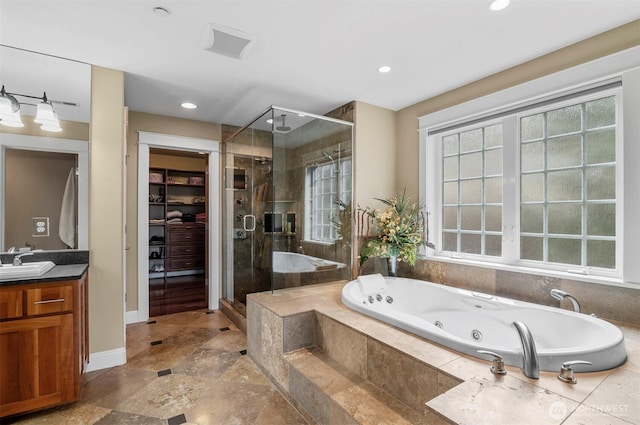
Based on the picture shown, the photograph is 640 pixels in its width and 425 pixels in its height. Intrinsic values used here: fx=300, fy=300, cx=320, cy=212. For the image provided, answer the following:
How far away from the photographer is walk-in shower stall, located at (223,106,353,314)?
316cm

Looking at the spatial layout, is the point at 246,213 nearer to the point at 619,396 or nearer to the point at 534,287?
the point at 534,287

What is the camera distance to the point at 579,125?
2.26m

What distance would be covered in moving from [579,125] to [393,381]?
230 cm

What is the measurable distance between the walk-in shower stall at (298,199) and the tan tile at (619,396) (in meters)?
2.20

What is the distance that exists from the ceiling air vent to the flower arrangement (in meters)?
1.95

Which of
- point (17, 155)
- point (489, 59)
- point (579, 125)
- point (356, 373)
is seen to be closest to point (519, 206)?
point (579, 125)

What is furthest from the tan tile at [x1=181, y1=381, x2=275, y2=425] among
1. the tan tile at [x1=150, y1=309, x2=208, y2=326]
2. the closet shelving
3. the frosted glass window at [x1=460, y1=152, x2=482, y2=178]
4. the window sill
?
the closet shelving

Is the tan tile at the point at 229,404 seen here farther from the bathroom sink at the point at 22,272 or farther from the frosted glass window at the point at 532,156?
the frosted glass window at the point at 532,156

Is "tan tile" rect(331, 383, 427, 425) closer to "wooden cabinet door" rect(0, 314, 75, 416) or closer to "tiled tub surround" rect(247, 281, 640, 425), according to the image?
"tiled tub surround" rect(247, 281, 640, 425)

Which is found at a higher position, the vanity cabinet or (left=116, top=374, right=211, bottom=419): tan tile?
the vanity cabinet

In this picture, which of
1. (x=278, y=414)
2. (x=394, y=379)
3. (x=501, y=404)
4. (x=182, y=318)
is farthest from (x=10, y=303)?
(x=501, y=404)

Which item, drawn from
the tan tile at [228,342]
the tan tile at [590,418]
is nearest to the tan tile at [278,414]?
the tan tile at [228,342]

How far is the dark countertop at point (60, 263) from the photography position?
1.90 meters

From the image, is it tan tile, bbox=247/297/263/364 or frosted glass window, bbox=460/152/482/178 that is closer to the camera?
tan tile, bbox=247/297/263/364
